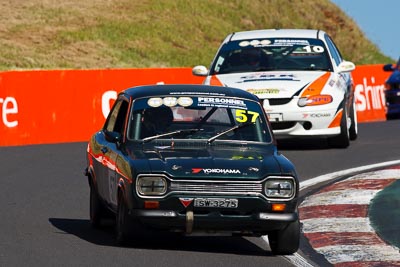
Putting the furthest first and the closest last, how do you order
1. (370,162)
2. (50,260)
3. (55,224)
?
1. (370,162)
2. (55,224)
3. (50,260)

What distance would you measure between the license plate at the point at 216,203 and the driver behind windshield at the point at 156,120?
1.24 metres

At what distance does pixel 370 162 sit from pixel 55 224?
6.46 meters

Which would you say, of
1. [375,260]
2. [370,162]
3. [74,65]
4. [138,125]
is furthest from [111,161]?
[74,65]

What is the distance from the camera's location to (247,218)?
9352 mm

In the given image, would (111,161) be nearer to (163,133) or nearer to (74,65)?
(163,133)

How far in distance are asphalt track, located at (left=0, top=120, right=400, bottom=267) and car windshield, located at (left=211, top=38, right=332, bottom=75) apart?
1.22m

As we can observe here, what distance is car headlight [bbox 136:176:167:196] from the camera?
9.38m

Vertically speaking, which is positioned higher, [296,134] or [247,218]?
[247,218]

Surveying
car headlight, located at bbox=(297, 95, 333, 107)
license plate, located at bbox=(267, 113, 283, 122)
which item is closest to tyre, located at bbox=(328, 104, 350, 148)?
car headlight, located at bbox=(297, 95, 333, 107)

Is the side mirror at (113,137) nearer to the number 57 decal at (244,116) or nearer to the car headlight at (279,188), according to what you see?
the number 57 decal at (244,116)

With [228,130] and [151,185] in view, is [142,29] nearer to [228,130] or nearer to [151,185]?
[228,130]

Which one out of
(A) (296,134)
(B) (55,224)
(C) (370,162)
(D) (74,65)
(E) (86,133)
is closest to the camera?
(B) (55,224)

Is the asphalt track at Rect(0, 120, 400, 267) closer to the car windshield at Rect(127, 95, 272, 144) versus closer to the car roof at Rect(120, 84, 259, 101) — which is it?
the car windshield at Rect(127, 95, 272, 144)

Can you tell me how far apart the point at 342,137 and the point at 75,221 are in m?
7.63
